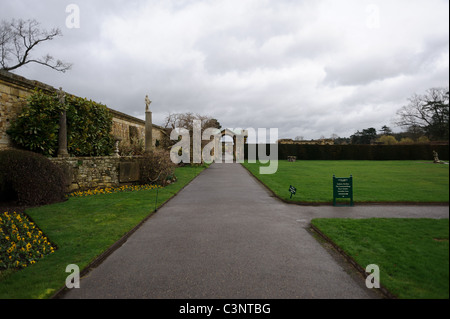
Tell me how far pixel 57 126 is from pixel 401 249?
12.4m

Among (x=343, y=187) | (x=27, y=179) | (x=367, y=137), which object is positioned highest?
(x=367, y=137)

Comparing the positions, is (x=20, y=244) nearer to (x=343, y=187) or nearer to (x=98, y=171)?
(x=98, y=171)

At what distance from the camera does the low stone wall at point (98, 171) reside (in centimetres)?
1066

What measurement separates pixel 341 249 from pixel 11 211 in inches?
334

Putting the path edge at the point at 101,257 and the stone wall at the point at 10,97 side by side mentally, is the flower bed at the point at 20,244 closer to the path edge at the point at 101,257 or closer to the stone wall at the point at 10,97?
the path edge at the point at 101,257

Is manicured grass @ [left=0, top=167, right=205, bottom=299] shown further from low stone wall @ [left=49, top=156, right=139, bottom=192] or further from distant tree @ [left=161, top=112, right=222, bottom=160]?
distant tree @ [left=161, top=112, right=222, bottom=160]

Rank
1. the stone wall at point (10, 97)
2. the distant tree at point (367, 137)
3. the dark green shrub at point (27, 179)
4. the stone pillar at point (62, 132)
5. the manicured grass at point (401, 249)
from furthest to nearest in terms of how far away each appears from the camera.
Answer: the distant tree at point (367, 137), the stone pillar at point (62, 132), the stone wall at point (10, 97), the dark green shrub at point (27, 179), the manicured grass at point (401, 249)

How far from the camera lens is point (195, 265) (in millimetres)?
3922

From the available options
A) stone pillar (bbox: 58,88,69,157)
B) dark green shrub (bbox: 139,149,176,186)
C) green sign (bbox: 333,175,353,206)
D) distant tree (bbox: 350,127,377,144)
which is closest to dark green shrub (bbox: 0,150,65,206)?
stone pillar (bbox: 58,88,69,157)

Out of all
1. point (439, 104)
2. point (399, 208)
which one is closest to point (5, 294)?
point (439, 104)

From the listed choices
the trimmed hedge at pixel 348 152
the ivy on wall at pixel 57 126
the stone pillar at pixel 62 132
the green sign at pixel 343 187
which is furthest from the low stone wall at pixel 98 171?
the trimmed hedge at pixel 348 152

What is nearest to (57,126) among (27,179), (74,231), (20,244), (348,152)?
(27,179)

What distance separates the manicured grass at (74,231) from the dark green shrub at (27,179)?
23.0 inches

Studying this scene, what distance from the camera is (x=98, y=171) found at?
11719mm
